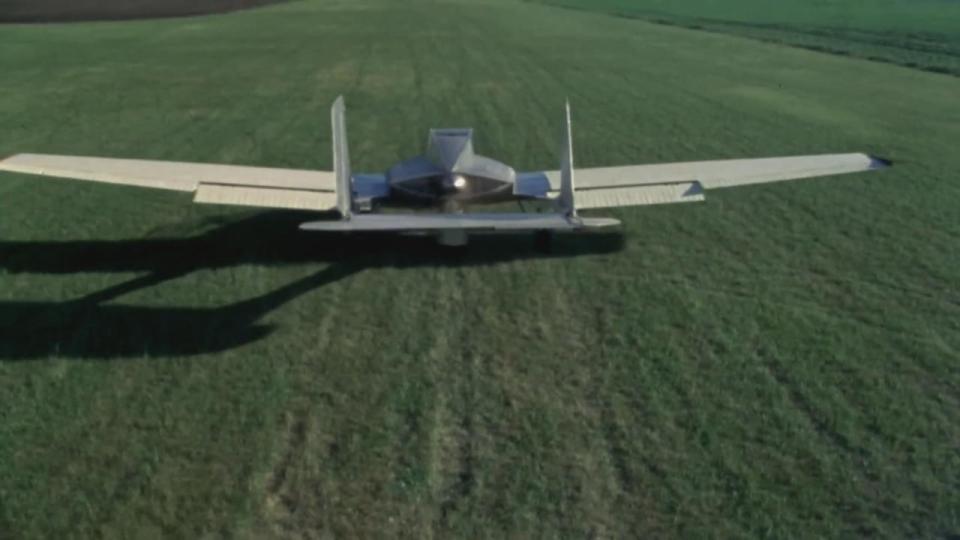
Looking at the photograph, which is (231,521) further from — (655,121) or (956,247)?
(655,121)

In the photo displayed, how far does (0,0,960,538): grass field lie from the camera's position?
7766 millimetres

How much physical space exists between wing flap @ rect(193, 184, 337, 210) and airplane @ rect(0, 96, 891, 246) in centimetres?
1

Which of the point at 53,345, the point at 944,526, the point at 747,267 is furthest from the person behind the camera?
the point at 747,267

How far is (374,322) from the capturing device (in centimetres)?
1156

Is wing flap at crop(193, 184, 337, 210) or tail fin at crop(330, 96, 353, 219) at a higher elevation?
tail fin at crop(330, 96, 353, 219)

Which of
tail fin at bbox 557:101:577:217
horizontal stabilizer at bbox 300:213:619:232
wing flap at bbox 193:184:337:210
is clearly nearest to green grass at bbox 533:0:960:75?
tail fin at bbox 557:101:577:217

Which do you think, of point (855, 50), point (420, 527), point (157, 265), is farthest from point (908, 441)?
point (855, 50)

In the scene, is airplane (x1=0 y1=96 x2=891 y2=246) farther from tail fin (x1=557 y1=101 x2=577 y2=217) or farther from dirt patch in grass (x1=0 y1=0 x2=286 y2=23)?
dirt patch in grass (x1=0 y1=0 x2=286 y2=23)

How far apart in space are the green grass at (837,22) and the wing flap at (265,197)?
1256 inches

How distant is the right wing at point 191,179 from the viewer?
13570mm

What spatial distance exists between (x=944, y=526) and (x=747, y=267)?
639 centimetres

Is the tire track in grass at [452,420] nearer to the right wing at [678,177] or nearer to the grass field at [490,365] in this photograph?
the grass field at [490,365]

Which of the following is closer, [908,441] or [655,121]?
[908,441]

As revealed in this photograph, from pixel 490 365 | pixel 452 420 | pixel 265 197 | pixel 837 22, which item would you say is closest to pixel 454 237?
pixel 490 365
